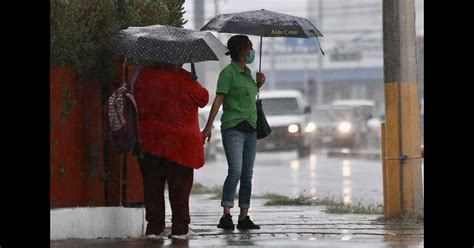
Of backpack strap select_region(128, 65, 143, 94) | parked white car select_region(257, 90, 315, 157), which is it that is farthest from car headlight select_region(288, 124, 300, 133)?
backpack strap select_region(128, 65, 143, 94)

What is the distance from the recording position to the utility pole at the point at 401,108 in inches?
512

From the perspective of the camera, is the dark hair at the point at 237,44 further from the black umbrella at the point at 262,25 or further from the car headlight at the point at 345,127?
the car headlight at the point at 345,127

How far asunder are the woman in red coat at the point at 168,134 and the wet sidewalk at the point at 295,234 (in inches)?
15.2

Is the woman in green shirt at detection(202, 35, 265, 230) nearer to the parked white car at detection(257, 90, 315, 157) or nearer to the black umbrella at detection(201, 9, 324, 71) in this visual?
the black umbrella at detection(201, 9, 324, 71)

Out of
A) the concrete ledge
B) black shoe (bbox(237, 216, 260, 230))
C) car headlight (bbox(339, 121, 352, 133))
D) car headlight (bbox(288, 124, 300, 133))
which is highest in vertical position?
car headlight (bbox(288, 124, 300, 133))

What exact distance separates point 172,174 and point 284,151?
2566cm

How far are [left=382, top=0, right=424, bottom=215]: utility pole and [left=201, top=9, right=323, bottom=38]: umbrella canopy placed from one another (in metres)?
0.86

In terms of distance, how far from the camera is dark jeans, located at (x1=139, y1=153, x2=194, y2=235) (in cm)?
1120

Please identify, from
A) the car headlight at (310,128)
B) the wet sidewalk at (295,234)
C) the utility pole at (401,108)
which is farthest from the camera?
the car headlight at (310,128)

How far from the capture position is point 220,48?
11.5 meters

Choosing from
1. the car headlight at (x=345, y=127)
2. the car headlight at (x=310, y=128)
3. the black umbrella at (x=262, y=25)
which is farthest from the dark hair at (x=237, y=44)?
the car headlight at (x=345, y=127)

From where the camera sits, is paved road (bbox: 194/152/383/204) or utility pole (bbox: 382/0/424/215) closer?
utility pole (bbox: 382/0/424/215)

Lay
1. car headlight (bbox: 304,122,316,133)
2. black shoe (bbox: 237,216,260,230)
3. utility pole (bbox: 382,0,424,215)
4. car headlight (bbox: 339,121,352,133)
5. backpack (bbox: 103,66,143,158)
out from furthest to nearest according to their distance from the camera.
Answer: car headlight (bbox: 339,121,352,133) → car headlight (bbox: 304,122,316,133) → utility pole (bbox: 382,0,424,215) → black shoe (bbox: 237,216,260,230) → backpack (bbox: 103,66,143,158)
